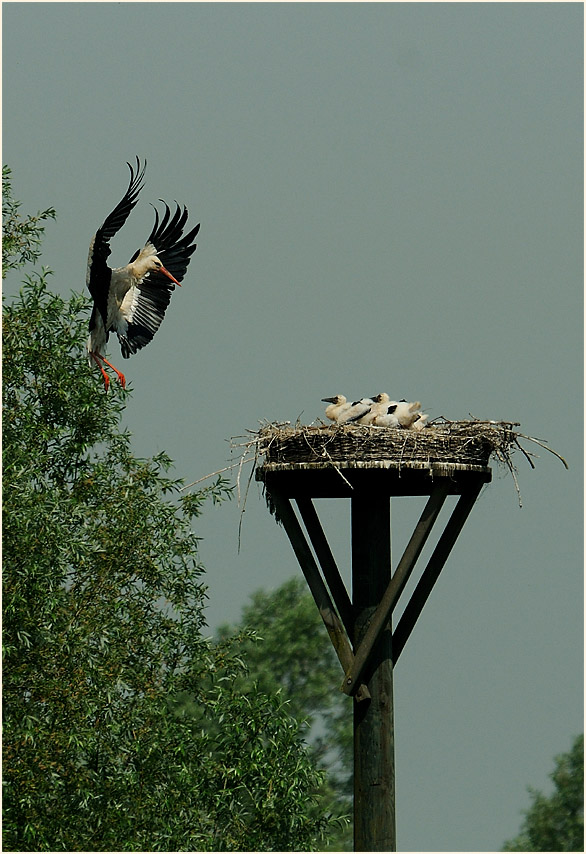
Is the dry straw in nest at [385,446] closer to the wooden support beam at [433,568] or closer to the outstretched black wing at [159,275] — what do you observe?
the wooden support beam at [433,568]

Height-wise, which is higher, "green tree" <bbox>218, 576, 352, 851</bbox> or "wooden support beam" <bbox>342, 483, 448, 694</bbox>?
"green tree" <bbox>218, 576, 352, 851</bbox>

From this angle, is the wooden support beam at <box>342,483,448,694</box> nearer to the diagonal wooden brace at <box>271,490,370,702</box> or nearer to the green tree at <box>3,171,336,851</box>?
the diagonal wooden brace at <box>271,490,370,702</box>

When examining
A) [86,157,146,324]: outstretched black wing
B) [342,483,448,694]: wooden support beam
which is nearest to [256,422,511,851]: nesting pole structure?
[342,483,448,694]: wooden support beam

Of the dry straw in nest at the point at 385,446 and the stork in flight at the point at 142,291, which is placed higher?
the stork in flight at the point at 142,291

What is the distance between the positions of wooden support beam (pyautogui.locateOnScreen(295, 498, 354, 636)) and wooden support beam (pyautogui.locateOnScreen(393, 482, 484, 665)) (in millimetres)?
370

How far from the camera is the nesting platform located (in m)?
6.70

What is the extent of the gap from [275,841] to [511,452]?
14.9ft

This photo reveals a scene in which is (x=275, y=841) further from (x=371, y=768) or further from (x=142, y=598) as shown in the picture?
(x=371, y=768)

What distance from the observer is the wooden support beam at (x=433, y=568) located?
715 cm

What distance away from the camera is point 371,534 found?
6.92m

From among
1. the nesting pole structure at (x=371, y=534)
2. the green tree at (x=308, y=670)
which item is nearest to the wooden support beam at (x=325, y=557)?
the nesting pole structure at (x=371, y=534)

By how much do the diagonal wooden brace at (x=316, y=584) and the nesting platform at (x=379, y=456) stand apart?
0.14 metres

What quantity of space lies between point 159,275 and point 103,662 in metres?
3.04

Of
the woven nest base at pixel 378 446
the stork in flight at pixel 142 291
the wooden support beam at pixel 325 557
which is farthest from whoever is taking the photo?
the stork in flight at pixel 142 291
